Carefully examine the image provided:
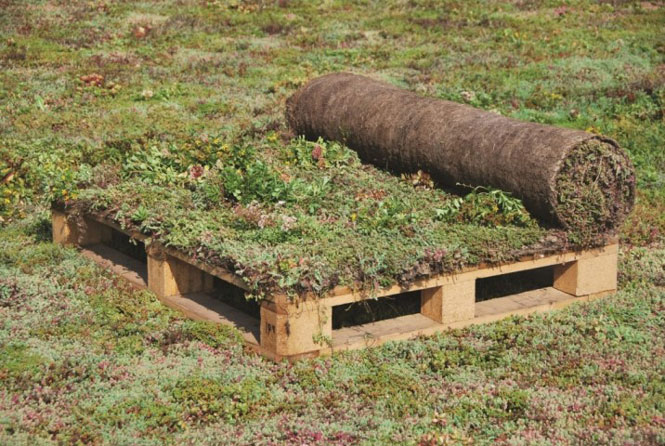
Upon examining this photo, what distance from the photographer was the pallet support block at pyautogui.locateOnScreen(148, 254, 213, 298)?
30.0 feet

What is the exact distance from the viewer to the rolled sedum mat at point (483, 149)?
909cm

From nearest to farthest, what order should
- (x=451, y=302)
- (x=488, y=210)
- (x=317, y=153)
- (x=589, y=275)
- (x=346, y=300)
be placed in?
(x=346, y=300), (x=451, y=302), (x=589, y=275), (x=488, y=210), (x=317, y=153)

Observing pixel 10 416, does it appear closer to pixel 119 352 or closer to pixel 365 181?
pixel 119 352

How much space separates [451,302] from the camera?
8.61 metres

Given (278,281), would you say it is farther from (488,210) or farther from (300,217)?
(488,210)

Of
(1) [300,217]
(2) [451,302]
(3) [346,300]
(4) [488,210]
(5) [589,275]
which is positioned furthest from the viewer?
(4) [488,210]

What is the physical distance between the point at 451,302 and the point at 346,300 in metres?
1.10

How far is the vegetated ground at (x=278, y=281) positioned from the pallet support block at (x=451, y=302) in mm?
180

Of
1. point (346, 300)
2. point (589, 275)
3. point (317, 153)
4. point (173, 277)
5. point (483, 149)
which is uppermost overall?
point (483, 149)

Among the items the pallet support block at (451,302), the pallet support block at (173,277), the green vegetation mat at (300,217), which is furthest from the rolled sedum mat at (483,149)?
the pallet support block at (173,277)

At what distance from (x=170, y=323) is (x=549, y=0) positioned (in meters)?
19.9

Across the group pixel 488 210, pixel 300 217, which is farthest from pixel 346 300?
pixel 488 210

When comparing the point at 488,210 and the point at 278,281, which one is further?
the point at 488,210

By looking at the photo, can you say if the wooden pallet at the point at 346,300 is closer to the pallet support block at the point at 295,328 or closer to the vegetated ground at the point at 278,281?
the pallet support block at the point at 295,328
